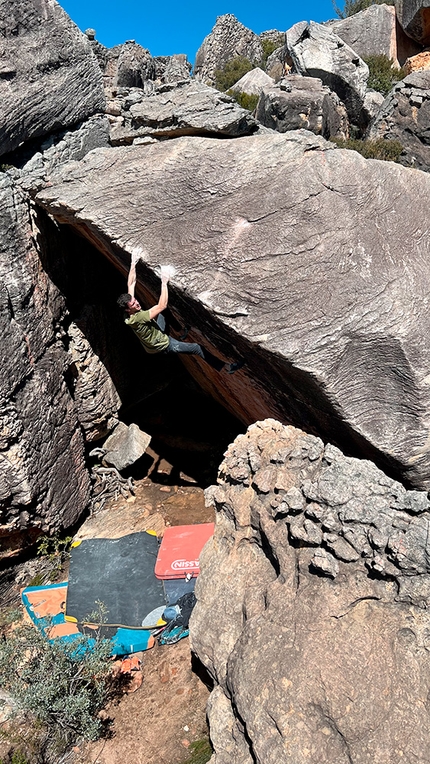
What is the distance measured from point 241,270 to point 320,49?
1209 cm

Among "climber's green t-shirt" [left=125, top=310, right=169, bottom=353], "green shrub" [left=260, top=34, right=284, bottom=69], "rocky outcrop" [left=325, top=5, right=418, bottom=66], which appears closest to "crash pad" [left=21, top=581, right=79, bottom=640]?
"climber's green t-shirt" [left=125, top=310, right=169, bottom=353]

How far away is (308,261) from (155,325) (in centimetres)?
186

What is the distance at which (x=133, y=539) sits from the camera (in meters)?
6.55

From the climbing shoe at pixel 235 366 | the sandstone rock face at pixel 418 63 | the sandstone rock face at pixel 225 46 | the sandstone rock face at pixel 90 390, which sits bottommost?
the sandstone rock face at pixel 90 390

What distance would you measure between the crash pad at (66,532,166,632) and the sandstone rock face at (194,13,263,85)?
76.8ft

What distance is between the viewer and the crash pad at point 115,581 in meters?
5.69

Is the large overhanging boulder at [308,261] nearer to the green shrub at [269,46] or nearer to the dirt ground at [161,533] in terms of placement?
the dirt ground at [161,533]

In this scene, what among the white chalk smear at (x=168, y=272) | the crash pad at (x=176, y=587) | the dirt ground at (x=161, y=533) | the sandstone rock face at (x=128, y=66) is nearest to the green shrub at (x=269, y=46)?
the sandstone rock face at (x=128, y=66)

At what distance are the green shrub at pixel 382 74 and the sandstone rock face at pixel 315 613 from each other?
50.7ft

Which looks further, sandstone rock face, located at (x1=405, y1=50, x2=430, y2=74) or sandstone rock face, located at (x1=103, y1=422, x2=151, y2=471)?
sandstone rock face, located at (x1=405, y1=50, x2=430, y2=74)

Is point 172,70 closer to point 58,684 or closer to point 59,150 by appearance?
point 59,150

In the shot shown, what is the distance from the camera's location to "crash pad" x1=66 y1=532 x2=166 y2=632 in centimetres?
569

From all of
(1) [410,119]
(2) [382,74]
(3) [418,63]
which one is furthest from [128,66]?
(3) [418,63]

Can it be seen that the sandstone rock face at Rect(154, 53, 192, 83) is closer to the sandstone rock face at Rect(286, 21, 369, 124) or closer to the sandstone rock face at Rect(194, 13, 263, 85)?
the sandstone rock face at Rect(194, 13, 263, 85)
